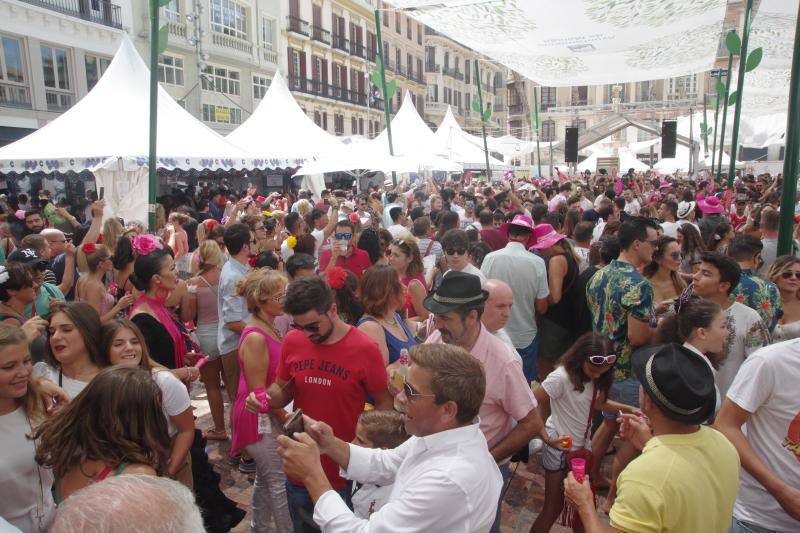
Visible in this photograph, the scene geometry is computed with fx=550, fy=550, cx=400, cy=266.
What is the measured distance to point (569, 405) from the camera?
11.1ft

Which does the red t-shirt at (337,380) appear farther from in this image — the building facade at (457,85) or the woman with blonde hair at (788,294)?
the building facade at (457,85)

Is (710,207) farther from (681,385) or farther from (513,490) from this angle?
(681,385)

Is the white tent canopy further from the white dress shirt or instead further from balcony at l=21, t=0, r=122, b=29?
the white dress shirt

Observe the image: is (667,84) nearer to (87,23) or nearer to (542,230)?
(87,23)

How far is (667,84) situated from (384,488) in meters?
59.0

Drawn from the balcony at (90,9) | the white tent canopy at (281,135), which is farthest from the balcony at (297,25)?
the white tent canopy at (281,135)

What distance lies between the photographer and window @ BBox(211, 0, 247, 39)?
25.1 m

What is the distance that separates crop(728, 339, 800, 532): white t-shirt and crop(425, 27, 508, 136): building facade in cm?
4712

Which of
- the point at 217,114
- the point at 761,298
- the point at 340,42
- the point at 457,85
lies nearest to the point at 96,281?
the point at 761,298

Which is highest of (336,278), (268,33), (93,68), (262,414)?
(268,33)

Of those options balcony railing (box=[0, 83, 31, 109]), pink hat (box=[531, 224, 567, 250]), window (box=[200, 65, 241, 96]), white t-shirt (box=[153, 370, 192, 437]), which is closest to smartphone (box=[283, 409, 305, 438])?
white t-shirt (box=[153, 370, 192, 437])

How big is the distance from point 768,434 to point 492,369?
115 centimetres

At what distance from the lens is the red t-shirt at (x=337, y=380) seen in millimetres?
2748

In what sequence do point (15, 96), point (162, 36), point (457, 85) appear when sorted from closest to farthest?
point (162, 36), point (15, 96), point (457, 85)
